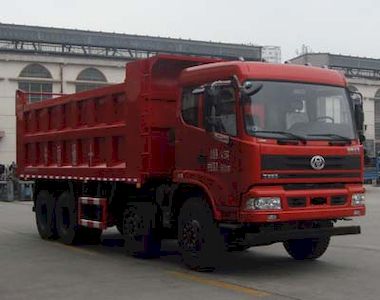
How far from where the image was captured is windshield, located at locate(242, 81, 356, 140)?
332 inches

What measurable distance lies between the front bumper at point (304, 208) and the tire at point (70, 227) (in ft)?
15.9

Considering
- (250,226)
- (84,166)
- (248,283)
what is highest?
(84,166)

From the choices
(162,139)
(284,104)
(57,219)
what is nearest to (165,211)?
(162,139)

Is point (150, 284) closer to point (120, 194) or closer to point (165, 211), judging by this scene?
point (165, 211)

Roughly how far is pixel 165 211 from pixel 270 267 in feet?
5.78

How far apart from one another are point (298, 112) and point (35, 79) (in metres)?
33.5

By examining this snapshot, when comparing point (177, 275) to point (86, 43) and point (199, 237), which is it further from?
point (86, 43)

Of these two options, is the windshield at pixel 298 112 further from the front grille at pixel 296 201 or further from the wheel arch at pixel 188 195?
the wheel arch at pixel 188 195


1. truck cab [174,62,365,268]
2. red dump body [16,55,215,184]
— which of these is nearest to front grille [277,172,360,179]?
truck cab [174,62,365,268]

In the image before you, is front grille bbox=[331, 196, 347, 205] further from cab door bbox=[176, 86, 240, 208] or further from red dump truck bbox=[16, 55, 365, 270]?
cab door bbox=[176, 86, 240, 208]

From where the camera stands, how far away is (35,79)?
40125 mm

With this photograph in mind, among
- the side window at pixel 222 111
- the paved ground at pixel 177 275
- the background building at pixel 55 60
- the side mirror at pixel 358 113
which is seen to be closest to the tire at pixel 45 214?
the paved ground at pixel 177 275

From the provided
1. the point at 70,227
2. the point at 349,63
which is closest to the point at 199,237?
the point at 70,227

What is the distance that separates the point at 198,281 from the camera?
838cm
